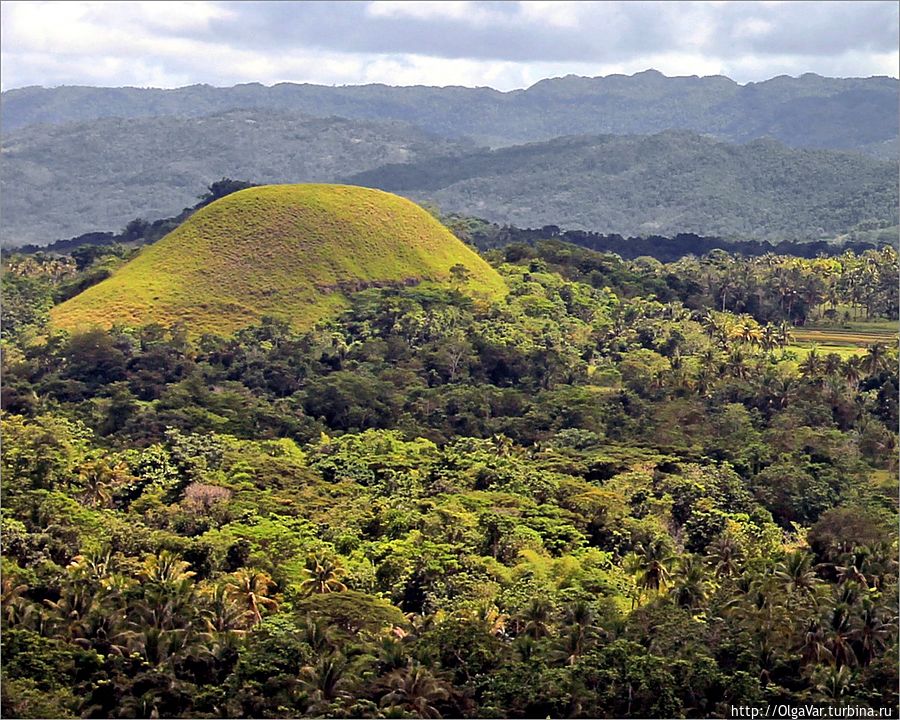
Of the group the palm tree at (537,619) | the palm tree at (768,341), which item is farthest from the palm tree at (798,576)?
the palm tree at (768,341)

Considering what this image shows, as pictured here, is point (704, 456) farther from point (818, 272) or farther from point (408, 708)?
point (818, 272)

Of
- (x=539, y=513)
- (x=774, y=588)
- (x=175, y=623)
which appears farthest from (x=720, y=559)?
(x=175, y=623)

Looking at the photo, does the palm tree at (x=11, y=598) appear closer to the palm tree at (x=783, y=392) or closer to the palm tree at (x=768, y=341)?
the palm tree at (x=783, y=392)

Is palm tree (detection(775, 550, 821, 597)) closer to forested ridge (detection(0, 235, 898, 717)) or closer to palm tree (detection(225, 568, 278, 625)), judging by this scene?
forested ridge (detection(0, 235, 898, 717))

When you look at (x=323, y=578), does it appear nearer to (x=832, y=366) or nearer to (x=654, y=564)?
(x=654, y=564)

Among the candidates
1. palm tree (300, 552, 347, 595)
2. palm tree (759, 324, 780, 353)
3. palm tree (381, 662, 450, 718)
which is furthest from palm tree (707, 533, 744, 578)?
palm tree (759, 324, 780, 353)
